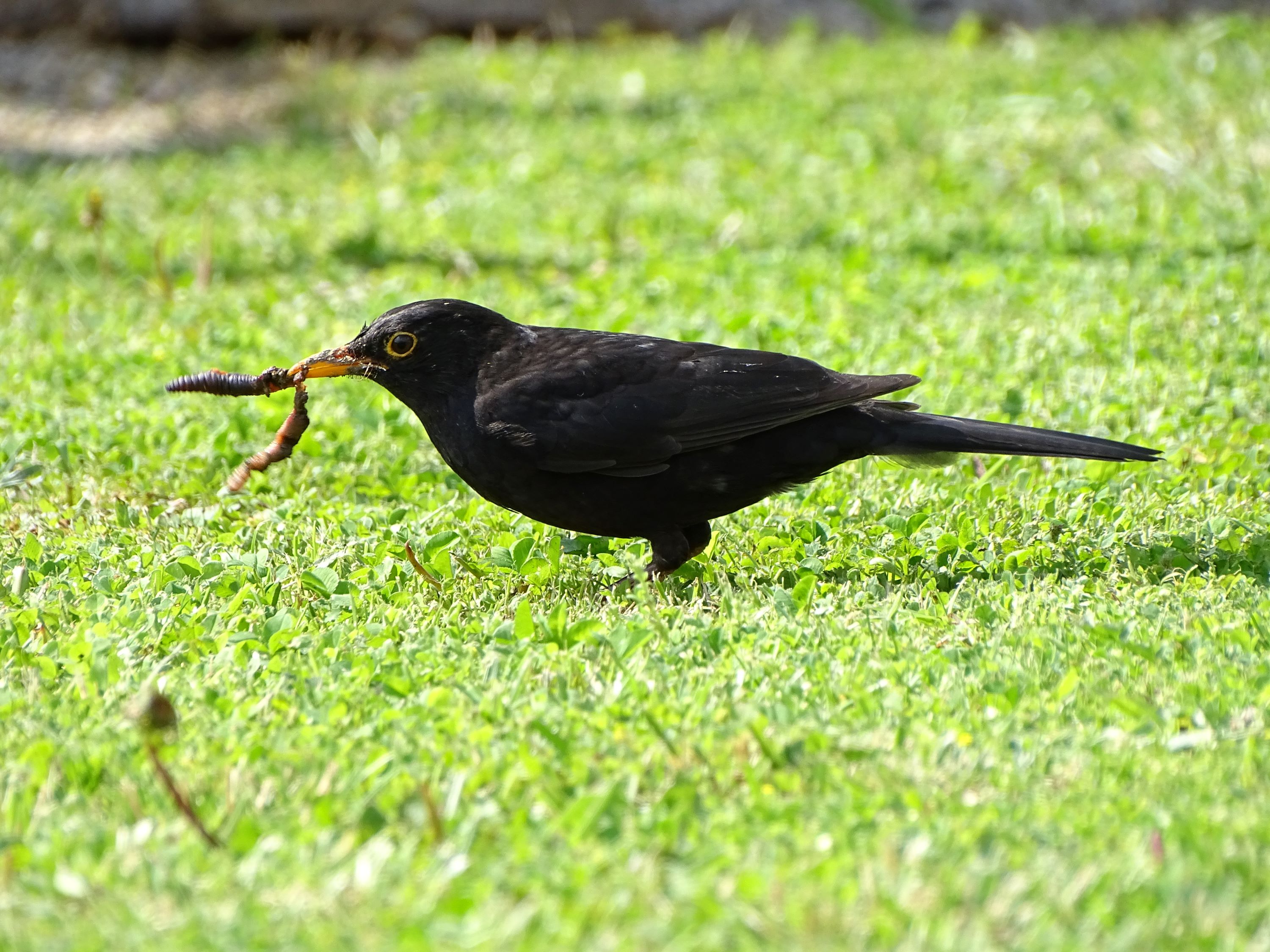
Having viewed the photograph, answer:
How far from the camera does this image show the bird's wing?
4.76m

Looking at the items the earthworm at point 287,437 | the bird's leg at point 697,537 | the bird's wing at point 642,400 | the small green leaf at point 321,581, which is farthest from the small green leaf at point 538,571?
the earthworm at point 287,437

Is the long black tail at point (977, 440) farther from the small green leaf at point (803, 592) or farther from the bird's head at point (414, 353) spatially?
the bird's head at point (414, 353)

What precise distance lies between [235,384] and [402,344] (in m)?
0.61

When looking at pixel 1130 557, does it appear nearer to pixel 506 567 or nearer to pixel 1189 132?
pixel 506 567

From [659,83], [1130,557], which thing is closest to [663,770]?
[1130,557]

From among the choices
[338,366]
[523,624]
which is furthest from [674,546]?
[338,366]

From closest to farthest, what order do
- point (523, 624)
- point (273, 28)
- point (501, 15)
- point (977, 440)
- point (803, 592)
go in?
point (523, 624)
point (803, 592)
point (977, 440)
point (273, 28)
point (501, 15)

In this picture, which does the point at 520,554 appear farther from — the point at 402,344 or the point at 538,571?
the point at 402,344

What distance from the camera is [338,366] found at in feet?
16.5

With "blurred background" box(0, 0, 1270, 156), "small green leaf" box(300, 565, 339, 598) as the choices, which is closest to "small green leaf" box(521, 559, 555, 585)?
"small green leaf" box(300, 565, 339, 598)

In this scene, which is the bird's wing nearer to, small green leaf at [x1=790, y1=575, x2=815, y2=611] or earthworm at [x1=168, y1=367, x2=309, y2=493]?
small green leaf at [x1=790, y1=575, x2=815, y2=611]

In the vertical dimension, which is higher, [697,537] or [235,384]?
[235,384]

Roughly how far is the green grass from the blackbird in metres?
0.25

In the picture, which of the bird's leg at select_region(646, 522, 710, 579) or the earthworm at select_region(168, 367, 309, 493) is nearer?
the bird's leg at select_region(646, 522, 710, 579)
